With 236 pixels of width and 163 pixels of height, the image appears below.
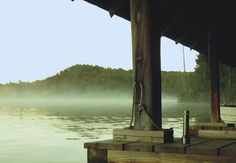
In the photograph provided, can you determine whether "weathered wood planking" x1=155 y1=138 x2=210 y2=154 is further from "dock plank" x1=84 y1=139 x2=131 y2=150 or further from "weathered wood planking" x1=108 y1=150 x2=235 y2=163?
"dock plank" x1=84 y1=139 x2=131 y2=150

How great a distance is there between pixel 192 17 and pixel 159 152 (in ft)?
24.6

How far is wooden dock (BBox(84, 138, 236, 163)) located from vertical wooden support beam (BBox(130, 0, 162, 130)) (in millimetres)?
553

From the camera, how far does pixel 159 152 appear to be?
627cm

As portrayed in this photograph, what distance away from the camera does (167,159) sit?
242 inches

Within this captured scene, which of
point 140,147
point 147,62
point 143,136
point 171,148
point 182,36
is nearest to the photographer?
point 171,148

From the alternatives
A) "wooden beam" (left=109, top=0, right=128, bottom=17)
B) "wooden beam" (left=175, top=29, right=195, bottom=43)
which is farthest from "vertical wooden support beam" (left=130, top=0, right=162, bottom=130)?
"wooden beam" (left=175, top=29, right=195, bottom=43)

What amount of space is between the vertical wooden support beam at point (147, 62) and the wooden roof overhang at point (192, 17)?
162 centimetres

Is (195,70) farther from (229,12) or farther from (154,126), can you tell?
(154,126)

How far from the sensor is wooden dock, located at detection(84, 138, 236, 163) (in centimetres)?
590

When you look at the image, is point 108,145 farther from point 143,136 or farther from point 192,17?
point 192,17

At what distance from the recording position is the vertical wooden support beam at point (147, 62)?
7066 millimetres

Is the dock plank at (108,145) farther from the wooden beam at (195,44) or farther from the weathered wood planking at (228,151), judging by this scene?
the wooden beam at (195,44)

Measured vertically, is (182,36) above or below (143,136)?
above

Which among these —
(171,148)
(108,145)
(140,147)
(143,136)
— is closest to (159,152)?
(171,148)
